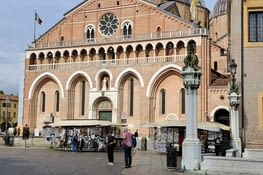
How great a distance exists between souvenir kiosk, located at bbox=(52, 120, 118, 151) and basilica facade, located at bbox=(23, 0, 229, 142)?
8.62 metres

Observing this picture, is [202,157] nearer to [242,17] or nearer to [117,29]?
[242,17]

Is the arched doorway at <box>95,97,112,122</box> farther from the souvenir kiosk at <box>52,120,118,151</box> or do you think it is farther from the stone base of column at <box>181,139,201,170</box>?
the stone base of column at <box>181,139,201,170</box>

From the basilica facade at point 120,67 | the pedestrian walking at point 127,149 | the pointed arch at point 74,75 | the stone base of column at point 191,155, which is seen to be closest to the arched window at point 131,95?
the basilica facade at point 120,67

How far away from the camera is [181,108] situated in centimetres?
4147

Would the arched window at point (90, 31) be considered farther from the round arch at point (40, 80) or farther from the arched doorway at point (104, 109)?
the arched doorway at point (104, 109)

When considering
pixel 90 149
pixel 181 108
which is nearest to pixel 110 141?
pixel 90 149

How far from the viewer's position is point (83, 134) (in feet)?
113

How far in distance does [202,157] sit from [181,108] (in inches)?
1032

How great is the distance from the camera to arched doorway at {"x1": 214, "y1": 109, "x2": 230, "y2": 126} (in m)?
39.8

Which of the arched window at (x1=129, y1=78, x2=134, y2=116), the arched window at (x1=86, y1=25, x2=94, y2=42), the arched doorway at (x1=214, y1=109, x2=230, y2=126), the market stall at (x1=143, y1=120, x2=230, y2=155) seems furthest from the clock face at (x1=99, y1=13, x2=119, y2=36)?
the market stall at (x1=143, y1=120, x2=230, y2=155)

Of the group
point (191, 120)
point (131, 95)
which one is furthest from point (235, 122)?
point (131, 95)

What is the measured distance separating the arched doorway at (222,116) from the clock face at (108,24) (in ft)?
48.1

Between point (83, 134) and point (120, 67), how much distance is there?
38.1ft

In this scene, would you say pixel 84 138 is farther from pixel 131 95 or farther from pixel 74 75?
pixel 74 75
